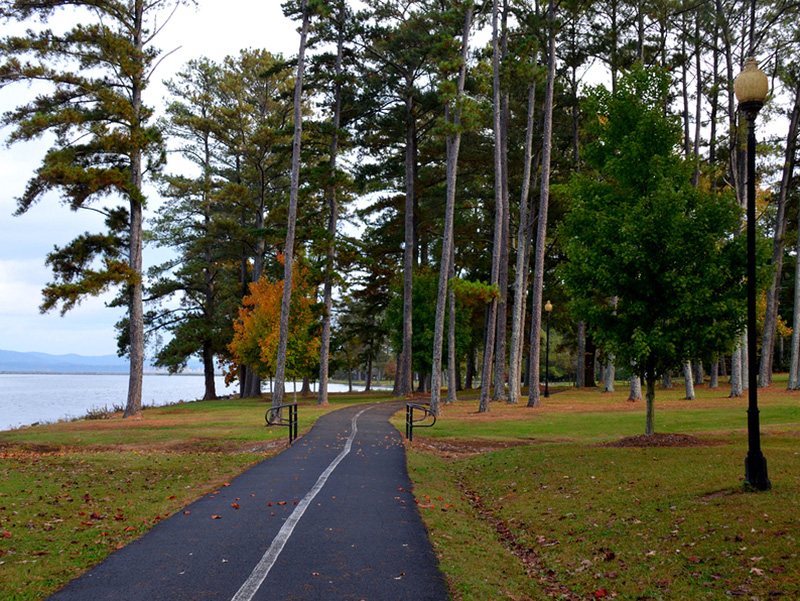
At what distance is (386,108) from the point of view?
128 feet

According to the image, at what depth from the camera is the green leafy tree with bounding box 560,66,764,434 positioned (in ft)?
43.3

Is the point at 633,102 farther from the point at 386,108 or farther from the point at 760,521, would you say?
the point at 386,108

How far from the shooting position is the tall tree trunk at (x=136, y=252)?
27.3 meters

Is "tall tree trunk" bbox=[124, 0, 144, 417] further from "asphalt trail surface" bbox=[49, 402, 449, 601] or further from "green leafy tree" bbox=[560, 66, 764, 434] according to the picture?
"green leafy tree" bbox=[560, 66, 764, 434]

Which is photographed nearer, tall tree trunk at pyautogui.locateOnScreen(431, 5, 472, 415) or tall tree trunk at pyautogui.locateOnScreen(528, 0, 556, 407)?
tall tree trunk at pyautogui.locateOnScreen(431, 5, 472, 415)

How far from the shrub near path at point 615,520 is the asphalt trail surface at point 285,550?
0.52 meters

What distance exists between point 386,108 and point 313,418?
2199 centimetres

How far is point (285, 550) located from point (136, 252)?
2372cm

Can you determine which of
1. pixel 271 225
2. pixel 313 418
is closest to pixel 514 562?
pixel 313 418

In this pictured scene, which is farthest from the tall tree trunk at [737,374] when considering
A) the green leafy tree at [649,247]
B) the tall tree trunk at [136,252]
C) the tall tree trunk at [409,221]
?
the tall tree trunk at [136,252]

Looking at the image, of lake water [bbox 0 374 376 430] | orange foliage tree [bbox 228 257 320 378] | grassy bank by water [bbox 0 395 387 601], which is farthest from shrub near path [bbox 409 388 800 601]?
lake water [bbox 0 374 376 430]

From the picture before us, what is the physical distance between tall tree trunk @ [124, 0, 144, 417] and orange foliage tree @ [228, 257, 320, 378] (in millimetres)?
10022

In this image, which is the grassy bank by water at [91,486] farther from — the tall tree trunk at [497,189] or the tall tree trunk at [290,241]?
the tall tree trunk at [497,189]

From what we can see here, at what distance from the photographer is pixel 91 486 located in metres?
11.1
